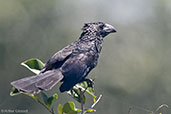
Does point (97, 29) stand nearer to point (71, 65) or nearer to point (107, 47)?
point (71, 65)

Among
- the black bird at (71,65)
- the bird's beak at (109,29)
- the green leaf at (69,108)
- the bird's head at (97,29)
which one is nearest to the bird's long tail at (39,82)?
the black bird at (71,65)

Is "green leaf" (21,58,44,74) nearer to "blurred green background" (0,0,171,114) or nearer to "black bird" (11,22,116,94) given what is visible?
"black bird" (11,22,116,94)

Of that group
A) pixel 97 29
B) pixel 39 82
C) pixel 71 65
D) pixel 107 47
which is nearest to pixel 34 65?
pixel 39 82

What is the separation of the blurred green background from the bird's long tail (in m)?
6.52

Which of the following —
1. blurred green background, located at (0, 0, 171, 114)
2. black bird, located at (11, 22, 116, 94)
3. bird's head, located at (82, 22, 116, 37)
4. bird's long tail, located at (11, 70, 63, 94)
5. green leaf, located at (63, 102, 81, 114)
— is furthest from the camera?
blurred green background, located at (0, 0, 171, 114)

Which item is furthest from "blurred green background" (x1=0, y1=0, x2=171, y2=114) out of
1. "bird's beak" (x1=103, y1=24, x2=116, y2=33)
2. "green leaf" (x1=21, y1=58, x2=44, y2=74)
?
"green leaf" (x1=21, y1=58, x2=44, y2=74)

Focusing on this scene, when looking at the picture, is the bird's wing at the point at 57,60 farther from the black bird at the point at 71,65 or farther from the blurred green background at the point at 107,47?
the blurred green background at the point at 107,47

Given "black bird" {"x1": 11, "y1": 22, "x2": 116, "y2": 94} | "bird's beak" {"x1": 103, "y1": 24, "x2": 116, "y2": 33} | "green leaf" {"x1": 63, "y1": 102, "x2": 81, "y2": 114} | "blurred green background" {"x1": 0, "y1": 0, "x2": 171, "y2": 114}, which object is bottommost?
"blurred green background" {"x1": 0, "y1": 0, "x2": 171, "y2": 114}

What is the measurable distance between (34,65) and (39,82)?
231 millimetres

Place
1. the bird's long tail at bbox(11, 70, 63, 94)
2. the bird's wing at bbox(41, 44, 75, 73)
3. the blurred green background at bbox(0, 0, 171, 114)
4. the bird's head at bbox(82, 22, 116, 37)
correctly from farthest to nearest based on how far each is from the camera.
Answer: the blurred green background at bbox(0, 0, 171, 114), the bird's head at bbox(82, 22, 116, 37), the bird's wing at bbox(41, 44, 75, 73), the bird's long tail at bbox(11, 70, 63, 94)

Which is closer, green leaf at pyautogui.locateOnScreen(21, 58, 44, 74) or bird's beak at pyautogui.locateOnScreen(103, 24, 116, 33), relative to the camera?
green leaf at pyautogui.locateOnScreen(21, 58, 44, 74)

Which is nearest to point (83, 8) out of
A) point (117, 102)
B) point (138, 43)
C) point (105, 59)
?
point (138, 43)

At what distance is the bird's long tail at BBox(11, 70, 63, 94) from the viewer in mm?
3047

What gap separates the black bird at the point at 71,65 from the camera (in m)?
3.18
